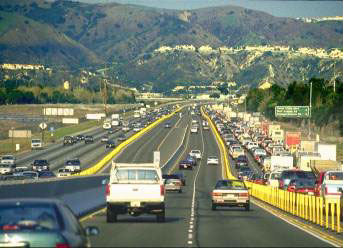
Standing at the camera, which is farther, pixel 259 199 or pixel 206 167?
pixel 206 167

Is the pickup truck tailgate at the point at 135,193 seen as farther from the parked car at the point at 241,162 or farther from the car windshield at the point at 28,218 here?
the parked car at the point at 241,162

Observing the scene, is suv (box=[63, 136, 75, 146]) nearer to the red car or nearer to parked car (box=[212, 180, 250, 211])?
the red car

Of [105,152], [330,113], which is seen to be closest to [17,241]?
[105,152]

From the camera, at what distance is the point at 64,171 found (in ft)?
279

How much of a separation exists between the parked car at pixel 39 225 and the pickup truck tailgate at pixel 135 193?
16.8m

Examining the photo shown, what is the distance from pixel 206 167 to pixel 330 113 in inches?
1640

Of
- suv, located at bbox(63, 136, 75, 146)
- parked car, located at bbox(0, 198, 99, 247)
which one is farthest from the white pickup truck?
suv, located at bbox(63, 136, 75, 146)

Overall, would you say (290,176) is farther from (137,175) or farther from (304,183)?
(137,175)

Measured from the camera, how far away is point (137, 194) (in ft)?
101

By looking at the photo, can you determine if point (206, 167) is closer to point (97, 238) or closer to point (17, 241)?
point (97, 238)

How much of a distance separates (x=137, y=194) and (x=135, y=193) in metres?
0.07

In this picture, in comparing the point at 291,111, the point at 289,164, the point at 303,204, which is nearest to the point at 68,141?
the point at 291,111

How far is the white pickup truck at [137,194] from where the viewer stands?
30.7m

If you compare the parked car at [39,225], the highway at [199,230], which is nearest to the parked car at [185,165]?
the highway at [199,230]
